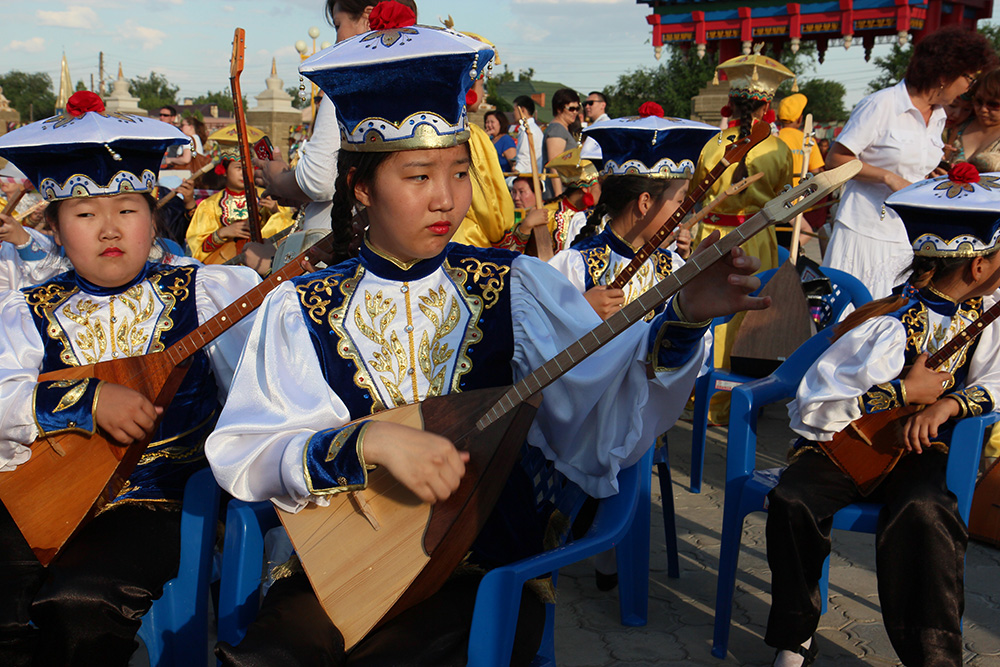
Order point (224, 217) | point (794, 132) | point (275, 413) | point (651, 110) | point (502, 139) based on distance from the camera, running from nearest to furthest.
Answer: point (275, 413) → point (651, 110) → point (224, 217) → point (794, 132) → point (502, 139)

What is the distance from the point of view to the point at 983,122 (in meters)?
4.52

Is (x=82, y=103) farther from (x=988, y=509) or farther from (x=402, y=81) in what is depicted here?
(x=988, y=509)

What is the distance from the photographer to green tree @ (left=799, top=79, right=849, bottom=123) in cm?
Answer: 5344

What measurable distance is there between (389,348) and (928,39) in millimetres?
3557

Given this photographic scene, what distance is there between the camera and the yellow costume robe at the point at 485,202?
3.39 m

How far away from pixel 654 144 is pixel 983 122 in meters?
2.40

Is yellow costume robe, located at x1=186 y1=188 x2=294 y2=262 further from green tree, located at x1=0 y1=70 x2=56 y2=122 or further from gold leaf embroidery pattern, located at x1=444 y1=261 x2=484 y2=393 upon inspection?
green tree, located at x1=0 y1=70 x2=56 y2=122

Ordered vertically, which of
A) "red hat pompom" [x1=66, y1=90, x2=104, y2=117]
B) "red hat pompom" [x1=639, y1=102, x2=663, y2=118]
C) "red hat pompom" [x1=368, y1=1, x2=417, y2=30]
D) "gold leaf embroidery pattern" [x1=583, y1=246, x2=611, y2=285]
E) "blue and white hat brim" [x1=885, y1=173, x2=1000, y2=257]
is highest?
"red hat pompom" [x1=368, y1=1, x2=417, y2=30]

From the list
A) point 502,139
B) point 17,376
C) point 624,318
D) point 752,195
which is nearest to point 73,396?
point 17,376

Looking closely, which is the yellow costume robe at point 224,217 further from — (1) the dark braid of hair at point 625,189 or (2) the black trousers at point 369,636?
(2) the black trousers at point 369,636

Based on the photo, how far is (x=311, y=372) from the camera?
1812 millimetres

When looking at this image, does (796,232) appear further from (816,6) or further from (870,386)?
(816,6)

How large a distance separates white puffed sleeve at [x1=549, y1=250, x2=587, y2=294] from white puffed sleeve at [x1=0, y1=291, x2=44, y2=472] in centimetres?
189

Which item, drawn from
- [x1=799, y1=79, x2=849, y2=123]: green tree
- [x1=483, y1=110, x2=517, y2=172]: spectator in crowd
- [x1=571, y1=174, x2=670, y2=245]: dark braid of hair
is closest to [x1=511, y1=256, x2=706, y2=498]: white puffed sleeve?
[x1=571, y1=174, x2=670, y2=245]: dark braid of hair
